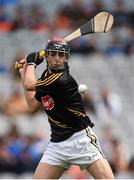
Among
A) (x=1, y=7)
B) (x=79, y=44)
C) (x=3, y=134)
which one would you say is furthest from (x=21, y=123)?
(x=1, y=7)

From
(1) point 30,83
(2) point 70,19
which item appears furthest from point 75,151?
(2) point 70,19

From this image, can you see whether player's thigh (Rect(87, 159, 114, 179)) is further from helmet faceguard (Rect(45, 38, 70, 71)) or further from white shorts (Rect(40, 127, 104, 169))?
helmet faceguard (Rect(45, 38, 70, 71))

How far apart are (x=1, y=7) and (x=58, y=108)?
10.8 m

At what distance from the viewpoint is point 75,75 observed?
17.4m

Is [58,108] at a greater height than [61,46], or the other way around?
[61,46]

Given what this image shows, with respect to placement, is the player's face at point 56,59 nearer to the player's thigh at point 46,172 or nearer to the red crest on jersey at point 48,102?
the red crest on jersey at point 48,102

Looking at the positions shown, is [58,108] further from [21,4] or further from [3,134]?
[21,4]

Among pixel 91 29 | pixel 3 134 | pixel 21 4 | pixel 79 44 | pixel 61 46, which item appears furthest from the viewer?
pixel 21 4

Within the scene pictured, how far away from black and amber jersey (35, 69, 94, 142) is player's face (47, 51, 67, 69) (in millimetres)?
81

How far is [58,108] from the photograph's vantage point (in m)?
8.67

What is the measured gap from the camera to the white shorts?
8.65 m

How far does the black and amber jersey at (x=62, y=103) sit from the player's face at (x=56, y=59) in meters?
0.08

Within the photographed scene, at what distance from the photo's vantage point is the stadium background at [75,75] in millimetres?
13641

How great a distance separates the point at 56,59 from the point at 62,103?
Result: 0.45m
